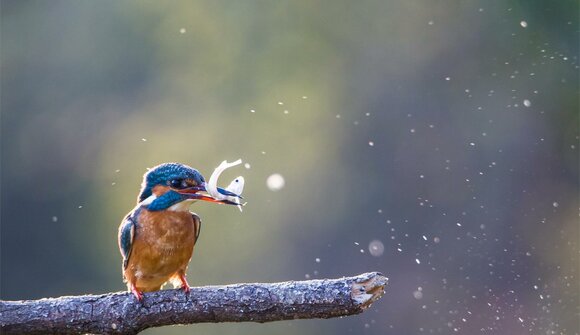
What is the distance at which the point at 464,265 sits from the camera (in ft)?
30.6

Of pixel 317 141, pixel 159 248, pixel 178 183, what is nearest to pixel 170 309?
pixel 159 248

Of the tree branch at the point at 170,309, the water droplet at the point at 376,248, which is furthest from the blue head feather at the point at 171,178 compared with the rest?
the water droplet at the point at 376,248

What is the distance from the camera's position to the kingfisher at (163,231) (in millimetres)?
3445

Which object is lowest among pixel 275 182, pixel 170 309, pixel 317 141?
pixel 170 309

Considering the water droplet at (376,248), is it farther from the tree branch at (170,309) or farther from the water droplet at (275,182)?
the tree branch at (170,309)

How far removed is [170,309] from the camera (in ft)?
9.95

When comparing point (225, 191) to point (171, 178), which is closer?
point (225, 191)

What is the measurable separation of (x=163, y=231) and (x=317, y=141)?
7.24 metres

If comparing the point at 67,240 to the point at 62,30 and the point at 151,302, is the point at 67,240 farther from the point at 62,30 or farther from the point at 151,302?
the point at 151,302

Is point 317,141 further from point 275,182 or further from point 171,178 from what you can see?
point 171,178

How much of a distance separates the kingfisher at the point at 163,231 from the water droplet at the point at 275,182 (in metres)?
6.70

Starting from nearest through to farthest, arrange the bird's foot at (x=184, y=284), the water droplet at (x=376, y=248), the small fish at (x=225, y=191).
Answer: the bird's foot at (x=184, y=284) → the small fish at (x=225, y=191) → the water droplet at (x=376, y=248)

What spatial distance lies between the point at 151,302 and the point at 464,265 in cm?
663

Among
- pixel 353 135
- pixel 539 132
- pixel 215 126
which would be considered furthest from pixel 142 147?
pixel 539 132
